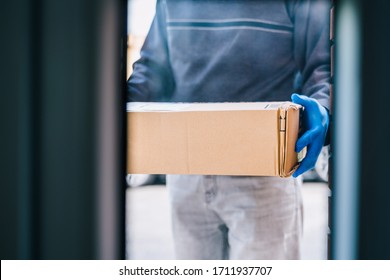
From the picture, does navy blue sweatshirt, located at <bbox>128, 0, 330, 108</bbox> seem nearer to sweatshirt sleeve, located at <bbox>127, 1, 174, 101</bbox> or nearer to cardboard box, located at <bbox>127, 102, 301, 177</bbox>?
sweatshirt sleeve, located at <bbox>127, 1, 174, 101</bbox>

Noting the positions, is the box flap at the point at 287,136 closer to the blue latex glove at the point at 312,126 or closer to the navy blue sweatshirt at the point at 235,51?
the blue latex glove at the point at 312,126

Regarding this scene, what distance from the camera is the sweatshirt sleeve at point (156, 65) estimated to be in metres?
1.33

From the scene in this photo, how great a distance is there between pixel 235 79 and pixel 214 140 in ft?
1.54

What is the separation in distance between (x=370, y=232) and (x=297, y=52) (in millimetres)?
692

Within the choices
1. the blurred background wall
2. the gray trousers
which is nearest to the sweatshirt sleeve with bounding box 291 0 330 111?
the gray trousers

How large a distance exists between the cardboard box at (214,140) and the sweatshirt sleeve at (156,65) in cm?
36

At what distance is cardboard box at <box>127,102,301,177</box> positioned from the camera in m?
0.91

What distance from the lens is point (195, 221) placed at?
1354 mm

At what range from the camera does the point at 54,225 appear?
2.65 feet

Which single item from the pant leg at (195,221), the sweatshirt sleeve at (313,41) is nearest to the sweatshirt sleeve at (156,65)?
the pant leg at (195,221)

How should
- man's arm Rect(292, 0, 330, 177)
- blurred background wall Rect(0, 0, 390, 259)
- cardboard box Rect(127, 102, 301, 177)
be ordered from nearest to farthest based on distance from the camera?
1. blurred background wall Rect(0, 0, 390, 259)
2. cardboard box Rect(127, 102, 301, 177)
3. man's arm Rect(292, 0, 330, 177)

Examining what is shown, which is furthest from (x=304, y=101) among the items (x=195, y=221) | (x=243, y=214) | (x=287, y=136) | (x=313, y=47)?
(x=195, y=221)
